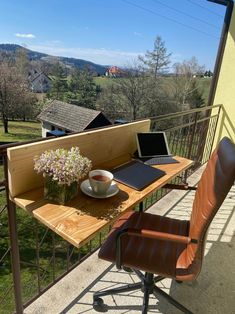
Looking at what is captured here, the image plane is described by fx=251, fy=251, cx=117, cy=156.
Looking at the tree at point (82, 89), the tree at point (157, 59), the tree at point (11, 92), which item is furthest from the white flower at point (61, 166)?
the tree at point (82, 89)

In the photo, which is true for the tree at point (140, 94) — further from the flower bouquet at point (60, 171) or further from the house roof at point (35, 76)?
the flower bouquet at point (60, 171)

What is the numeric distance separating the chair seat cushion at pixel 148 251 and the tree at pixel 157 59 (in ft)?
48.1

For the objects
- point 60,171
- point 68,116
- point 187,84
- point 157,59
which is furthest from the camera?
point 68,116

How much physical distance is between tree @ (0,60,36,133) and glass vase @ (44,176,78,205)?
51.7ft

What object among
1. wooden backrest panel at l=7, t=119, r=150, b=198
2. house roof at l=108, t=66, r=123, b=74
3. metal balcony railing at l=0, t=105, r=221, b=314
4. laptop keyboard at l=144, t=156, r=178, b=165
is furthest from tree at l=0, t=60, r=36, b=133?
laptop keyboard at l=144, t=156, r=178, b=165

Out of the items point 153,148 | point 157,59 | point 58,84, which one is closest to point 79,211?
point 153,148

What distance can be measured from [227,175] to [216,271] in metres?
1.10

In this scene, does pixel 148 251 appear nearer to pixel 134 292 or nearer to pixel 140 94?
pixel 134 292

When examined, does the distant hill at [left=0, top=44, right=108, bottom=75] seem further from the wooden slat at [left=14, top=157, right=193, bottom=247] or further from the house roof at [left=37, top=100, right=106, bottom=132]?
the wooden slat at [left=14, top=157, right=193, bottom=247]

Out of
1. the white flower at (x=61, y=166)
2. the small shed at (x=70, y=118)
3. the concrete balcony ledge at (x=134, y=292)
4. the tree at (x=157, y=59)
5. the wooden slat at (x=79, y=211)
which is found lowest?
the small shed at (x=70, y=118)

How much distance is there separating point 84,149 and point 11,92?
15809 mm

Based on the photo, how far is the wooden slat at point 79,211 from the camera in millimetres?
899

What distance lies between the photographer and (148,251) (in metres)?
1.21

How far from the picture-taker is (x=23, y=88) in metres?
16.2
